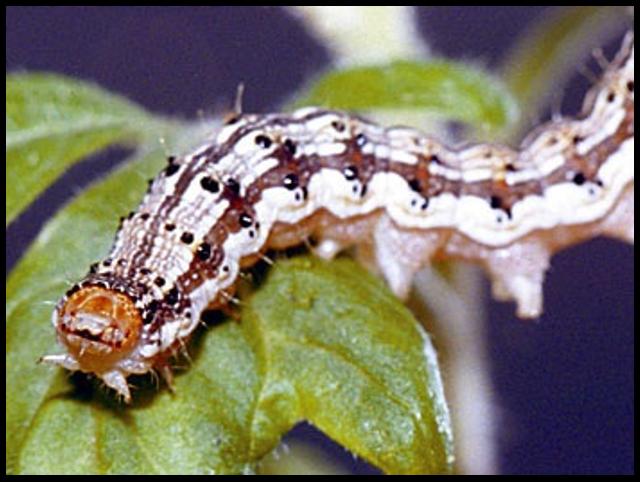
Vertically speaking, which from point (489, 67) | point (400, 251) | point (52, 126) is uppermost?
point (489, 67)

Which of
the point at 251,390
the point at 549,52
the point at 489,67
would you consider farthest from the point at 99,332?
the point at 489,67

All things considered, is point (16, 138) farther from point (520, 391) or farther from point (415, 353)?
point (520, 391)

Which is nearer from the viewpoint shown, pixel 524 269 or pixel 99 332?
pixel 99 332

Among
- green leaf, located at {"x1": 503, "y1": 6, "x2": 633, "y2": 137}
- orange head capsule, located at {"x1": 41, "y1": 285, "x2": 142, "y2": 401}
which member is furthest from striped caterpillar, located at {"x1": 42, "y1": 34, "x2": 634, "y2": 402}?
green leaf, located at {"x1": 503, "y1": 6, "x2": 633, "y2": 137}

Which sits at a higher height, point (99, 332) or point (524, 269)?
point (524, 269)

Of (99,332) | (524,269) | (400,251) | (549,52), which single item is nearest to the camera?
(99,332)

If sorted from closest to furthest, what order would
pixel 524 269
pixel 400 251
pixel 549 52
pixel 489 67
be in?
pixel 400 251 → pixel 524 269 → pixel 549 52 → pixel 489 67

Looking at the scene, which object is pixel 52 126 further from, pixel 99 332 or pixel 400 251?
pixel 400 251
